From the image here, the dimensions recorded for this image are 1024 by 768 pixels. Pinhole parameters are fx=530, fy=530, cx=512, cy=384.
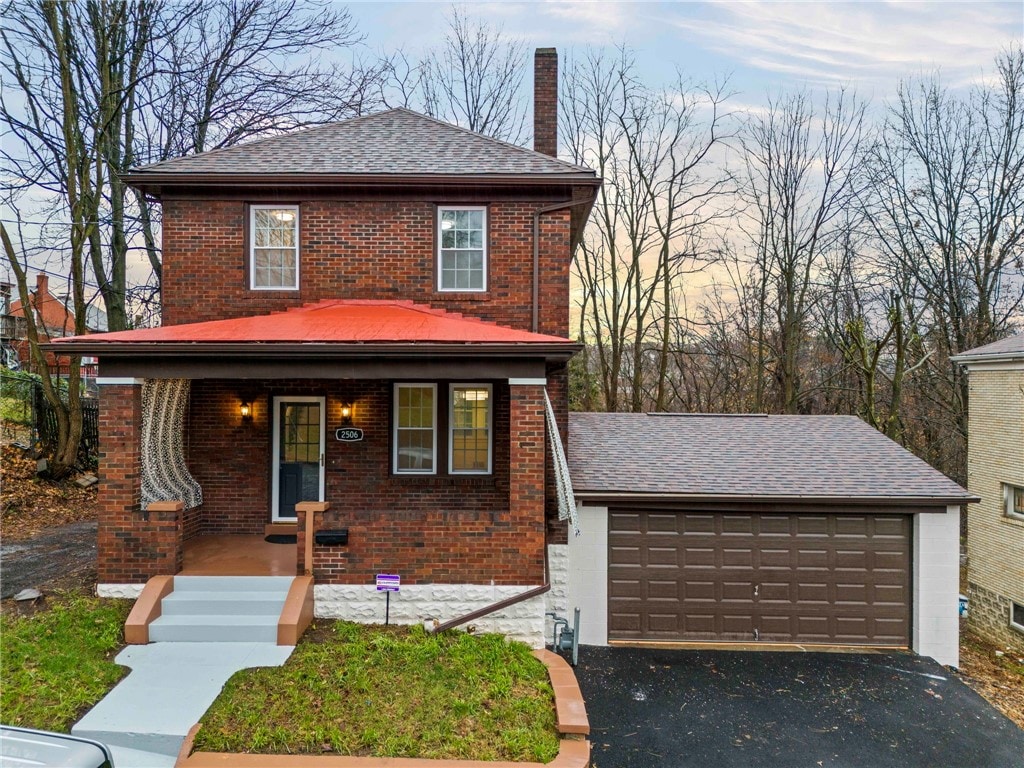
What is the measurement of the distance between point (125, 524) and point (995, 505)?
17.0 metres

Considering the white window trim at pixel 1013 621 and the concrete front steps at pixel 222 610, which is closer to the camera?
the concrete front steps at pixel 222 610

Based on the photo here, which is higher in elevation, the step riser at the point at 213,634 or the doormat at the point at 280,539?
the doormat at the point at 280,539

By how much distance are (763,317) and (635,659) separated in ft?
51.2

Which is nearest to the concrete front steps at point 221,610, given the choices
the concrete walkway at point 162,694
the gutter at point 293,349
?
the concrete walkway at point 162,694

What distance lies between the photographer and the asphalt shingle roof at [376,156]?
27.3 ft

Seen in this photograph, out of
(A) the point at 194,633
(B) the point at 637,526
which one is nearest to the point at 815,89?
(B) the point at 637,526

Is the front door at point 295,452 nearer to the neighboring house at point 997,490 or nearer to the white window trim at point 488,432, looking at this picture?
the white window trim at point 488,432

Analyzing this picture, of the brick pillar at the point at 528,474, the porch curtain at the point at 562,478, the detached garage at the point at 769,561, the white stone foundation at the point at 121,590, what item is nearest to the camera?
the white stone foundation at the point at 121,590

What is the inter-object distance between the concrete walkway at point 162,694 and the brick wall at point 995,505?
48.8ft

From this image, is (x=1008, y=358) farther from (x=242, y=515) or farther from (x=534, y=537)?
(x=242, y=515)

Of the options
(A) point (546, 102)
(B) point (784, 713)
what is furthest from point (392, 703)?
(A) point (546, 102)

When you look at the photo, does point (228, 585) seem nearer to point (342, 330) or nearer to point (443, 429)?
point (342, 330)

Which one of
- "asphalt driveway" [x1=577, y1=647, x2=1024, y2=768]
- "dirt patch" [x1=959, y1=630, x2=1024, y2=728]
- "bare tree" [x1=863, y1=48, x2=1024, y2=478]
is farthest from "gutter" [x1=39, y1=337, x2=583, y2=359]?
"bare tree" [x1=863, y1=48, x2=1024, y2=478]

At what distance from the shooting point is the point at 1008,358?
11.8 m
